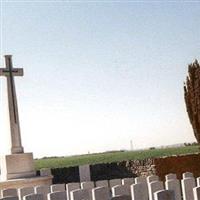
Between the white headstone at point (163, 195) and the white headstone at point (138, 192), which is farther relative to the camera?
the white headstone at point (138, 192)

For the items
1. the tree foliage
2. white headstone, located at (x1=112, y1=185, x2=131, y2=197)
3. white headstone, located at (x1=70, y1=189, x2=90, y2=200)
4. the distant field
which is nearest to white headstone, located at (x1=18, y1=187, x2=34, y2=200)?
white headstone, located at (x1=70, y1=189, x2=90, y2=200)

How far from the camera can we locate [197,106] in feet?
55.2

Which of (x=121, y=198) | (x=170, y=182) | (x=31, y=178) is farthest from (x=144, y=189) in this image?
(x=31, y=178)

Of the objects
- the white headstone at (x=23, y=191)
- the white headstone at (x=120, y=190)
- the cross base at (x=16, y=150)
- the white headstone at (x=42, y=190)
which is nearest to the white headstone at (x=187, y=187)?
the white headstone at (x=120, y=190)

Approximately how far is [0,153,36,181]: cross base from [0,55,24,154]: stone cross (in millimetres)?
219

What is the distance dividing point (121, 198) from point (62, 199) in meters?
1.67

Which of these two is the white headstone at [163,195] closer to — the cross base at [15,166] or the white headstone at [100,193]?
the white headstone at [100,193]

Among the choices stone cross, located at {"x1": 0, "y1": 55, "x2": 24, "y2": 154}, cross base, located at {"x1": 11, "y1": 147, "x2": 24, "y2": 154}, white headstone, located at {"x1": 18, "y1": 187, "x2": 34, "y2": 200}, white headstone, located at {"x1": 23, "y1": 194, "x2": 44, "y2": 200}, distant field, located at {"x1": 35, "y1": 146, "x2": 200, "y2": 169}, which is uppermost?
stone cross, located at {"x1": 0, "y1": 55, "x2": 24, "y2": 154}

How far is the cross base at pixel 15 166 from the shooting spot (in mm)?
12469

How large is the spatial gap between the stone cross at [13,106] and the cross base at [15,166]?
219 millimetres

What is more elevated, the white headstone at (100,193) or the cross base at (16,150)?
the cross base at (16,150)

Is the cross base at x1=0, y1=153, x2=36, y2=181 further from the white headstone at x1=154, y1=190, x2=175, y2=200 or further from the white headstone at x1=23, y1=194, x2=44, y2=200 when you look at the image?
the white headstone at x1=154, y1=190, x2=175, y2=200

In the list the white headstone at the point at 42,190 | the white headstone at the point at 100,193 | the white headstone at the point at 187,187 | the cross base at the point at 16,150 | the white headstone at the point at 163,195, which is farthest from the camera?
the cross base at the point at 16,150

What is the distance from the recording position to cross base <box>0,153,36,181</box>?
12469 millimetres
